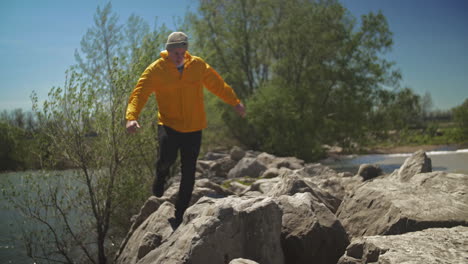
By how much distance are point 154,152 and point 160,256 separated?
5818mm

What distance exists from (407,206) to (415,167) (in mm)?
2177

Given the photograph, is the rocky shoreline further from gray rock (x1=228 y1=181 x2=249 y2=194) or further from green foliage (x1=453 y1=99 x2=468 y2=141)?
green foliage (x1=453 y1=99 x2=468 y2=141)

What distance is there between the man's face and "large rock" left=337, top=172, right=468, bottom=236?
270cm

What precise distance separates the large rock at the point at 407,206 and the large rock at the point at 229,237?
118 cm

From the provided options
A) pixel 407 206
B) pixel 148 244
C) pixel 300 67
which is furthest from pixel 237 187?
pixel 300 67

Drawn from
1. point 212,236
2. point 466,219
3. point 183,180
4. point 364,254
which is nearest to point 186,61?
point 183,180

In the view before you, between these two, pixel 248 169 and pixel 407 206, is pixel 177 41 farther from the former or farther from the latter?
pixel 248 169

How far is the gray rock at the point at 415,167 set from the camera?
5.81 meters

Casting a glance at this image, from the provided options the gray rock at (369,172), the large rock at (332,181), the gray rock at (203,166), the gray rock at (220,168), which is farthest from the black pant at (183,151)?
the gray rock at (203,166)

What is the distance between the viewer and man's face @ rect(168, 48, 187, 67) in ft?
14.9

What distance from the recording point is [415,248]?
9.32 feet

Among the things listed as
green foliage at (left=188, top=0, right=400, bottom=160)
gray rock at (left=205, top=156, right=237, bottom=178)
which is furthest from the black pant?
green foliage at (left=188, top=0, right=400, bottom=160)

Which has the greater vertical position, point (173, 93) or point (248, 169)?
point (173, 93)

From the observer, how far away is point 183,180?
4754mm
